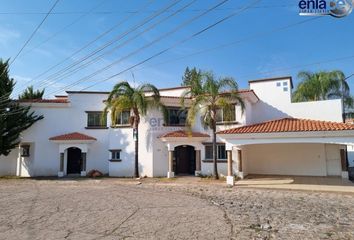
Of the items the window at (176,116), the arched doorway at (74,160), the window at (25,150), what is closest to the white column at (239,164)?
the window at (176,116)

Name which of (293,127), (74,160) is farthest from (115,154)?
(293,127)

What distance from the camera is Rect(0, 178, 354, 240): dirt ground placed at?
7.89m

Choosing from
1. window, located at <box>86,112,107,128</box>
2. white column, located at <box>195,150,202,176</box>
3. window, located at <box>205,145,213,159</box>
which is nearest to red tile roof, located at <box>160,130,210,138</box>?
window, located at <box>205,145,213,159</box>

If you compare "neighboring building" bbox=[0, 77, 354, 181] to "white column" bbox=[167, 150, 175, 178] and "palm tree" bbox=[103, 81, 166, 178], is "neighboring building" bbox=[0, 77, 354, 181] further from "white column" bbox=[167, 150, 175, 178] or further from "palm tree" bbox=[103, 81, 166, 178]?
"palm tree" bbox=[103, 81, 166, 178]

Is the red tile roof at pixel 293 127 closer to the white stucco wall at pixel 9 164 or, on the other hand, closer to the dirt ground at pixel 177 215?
the dirt ground at pixel 177 215

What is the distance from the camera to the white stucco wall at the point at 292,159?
20.2 meters

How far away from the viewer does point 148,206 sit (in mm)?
11562

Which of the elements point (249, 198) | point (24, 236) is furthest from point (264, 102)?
point (24, 236)

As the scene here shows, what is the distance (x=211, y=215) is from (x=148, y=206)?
292 cm

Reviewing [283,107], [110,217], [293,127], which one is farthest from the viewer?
[283,107]

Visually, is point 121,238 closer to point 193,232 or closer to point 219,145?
point 193,232

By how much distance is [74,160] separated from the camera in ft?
83.5

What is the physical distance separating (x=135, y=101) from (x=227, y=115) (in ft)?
22.7

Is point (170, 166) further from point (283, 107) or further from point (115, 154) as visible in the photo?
point (283, 107)
